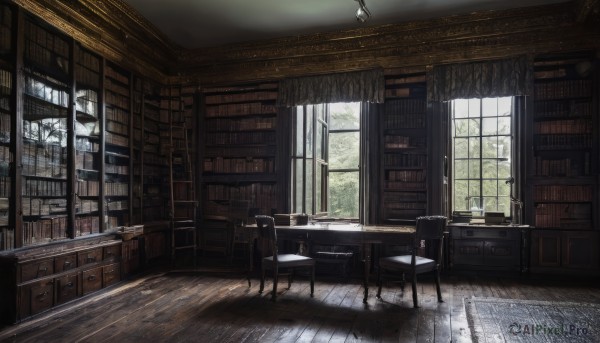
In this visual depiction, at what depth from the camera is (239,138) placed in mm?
6098

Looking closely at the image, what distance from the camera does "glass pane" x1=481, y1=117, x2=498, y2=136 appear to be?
5.47 metres

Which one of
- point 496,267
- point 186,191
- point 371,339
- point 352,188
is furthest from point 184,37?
point 496,267

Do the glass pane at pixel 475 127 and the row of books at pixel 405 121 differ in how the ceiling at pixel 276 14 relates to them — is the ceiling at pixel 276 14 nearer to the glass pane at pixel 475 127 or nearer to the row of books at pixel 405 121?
the row of books at pixel 405 121

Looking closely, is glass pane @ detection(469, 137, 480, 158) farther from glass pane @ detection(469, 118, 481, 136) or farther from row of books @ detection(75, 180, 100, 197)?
row of books @ detection(75, 180, 100, 197)

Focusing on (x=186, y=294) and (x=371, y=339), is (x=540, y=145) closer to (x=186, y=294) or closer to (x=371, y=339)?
(x=371, y=339)

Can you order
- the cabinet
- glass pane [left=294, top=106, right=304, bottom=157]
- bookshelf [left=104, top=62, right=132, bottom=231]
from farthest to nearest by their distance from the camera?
1. glass pane [left=294, top=106, right=304, bottom=157]
2. bookshelf [left=104, top=62, right=132, bottom=231]
3. the cabinet

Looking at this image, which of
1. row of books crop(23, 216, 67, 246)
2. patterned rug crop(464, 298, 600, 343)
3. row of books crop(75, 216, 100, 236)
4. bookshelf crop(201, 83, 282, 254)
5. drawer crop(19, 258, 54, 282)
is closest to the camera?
patterned rug crop(464, 298, 600, 343)

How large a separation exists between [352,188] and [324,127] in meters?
1.02

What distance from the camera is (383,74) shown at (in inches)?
216

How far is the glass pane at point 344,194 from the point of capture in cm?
611

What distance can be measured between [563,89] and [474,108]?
1035mm

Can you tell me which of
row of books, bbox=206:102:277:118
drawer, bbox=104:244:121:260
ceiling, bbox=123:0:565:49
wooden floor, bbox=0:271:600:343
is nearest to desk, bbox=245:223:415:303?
wooden floor, bbox=0:271:600:343

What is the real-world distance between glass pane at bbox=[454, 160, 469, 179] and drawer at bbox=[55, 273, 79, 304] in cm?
478

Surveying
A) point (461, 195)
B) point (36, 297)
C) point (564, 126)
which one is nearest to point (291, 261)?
point (36, 297)
